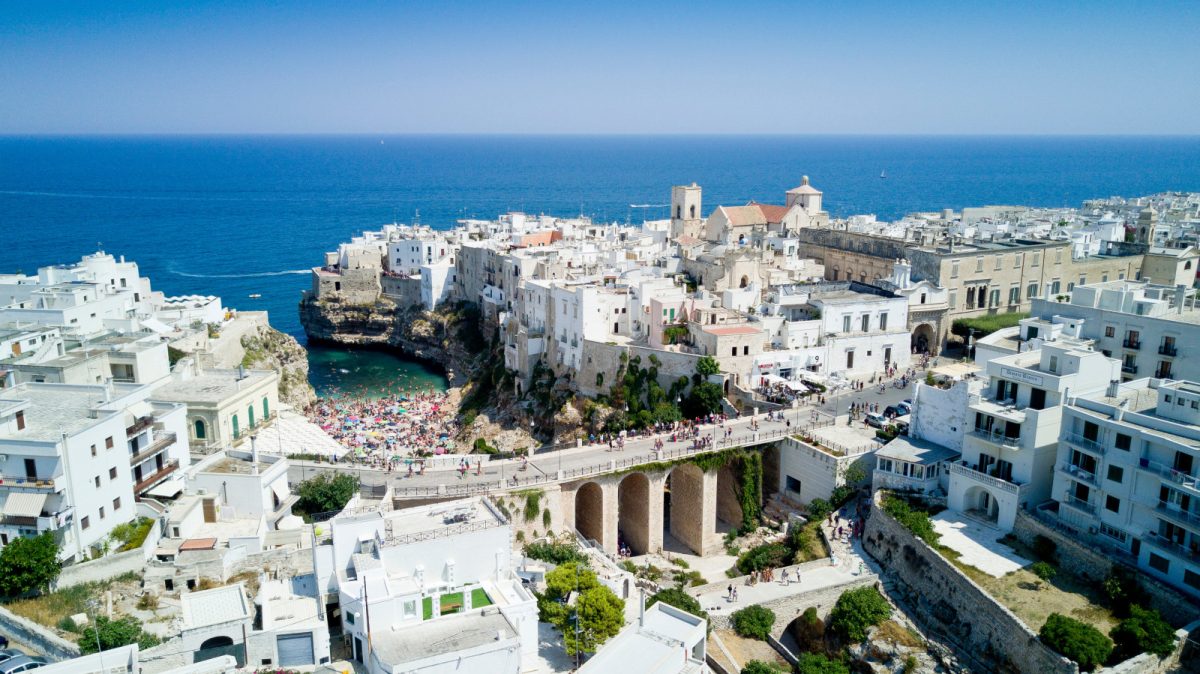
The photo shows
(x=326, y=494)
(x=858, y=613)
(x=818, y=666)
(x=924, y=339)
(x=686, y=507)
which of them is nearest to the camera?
(x=818, y=666)

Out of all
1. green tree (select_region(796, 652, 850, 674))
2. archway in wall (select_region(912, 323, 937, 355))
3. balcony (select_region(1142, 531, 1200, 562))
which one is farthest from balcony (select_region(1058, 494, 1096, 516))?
archway in wall (select_region(912, 323, 937, 355))

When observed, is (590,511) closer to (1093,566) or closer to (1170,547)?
(1093,566)

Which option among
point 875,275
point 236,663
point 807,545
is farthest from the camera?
Answer: point 875,275

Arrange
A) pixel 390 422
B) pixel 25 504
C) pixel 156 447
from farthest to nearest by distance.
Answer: pixel 390 422 < pixel 156 447 < pixel 25 504

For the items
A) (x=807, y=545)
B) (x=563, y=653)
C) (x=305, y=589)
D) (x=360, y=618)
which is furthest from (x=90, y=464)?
(x=807, y=545)

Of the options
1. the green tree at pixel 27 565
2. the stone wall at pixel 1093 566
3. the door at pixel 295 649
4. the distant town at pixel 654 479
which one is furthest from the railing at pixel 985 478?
the green tree at pixel 27 565

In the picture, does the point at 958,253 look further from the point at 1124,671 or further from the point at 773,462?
the point at 1124,671

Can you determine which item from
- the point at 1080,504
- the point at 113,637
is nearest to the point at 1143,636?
the point at 1080,504
